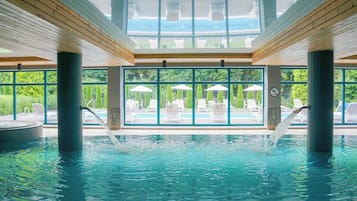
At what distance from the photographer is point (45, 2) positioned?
4.88 meters

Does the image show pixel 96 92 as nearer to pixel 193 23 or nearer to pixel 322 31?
pixel 193 23

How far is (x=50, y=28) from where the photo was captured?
569 cm

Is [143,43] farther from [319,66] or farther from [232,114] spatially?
[319,66]

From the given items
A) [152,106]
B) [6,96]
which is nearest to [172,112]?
[152,106]

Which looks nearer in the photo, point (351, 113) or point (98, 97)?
point (351, 113)

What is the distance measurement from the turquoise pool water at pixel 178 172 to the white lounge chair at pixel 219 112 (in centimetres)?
482

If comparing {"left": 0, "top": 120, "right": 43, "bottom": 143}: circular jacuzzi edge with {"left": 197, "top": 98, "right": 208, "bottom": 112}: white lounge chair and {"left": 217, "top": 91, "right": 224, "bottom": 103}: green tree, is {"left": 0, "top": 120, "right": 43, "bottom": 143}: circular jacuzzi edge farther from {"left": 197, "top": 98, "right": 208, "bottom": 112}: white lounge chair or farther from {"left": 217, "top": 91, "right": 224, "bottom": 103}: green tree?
{"left": 217, "top": 91, "right": 224, "bottom": 103}: green tree

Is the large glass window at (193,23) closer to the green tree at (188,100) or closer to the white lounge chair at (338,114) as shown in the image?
the green tree at (188,100)

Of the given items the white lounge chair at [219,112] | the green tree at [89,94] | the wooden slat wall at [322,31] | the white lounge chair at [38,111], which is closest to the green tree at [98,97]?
the green tree at [89,94]

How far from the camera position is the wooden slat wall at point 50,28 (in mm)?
4625

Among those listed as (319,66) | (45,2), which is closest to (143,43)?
(319,66)

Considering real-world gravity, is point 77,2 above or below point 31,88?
above

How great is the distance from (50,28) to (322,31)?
4.71 m

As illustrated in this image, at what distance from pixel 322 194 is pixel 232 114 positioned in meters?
10.1
